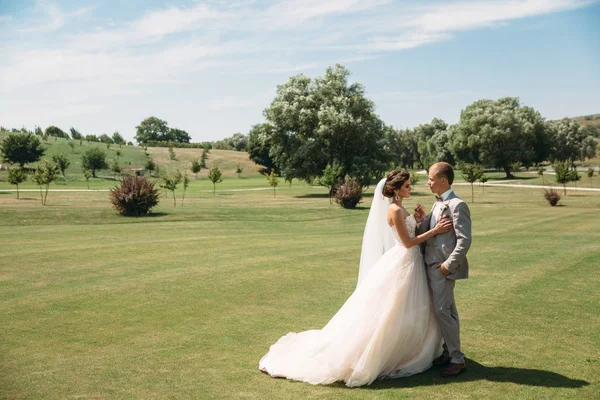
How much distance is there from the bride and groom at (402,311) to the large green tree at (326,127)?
184 ft

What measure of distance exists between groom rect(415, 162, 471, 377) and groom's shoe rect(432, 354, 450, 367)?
0.52 ft

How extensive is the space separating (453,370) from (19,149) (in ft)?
330

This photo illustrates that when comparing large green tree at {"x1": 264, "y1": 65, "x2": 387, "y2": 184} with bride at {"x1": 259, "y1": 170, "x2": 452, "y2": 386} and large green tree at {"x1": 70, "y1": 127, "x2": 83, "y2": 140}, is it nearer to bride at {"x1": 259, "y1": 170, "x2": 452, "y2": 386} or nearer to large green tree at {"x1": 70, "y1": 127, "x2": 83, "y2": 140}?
bride at {"x1": 259, "y1": 170, "x2": 452, "y2": 386}

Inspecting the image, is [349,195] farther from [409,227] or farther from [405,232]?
[405,232]

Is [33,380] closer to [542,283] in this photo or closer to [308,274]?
[308,274]

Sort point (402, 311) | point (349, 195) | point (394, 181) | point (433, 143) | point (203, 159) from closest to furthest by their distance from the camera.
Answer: point (402, 311), point (394, 181), point (349, 195), point (433, 143), point (203, 159)

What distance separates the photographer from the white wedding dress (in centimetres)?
704

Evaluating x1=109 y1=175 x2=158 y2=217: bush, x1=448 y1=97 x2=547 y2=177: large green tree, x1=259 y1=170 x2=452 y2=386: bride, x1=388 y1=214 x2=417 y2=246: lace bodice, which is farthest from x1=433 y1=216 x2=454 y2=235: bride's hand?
x1=448 y1=97 x2=547 y2=177: large green tree

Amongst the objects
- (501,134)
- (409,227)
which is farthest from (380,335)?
(501,134)

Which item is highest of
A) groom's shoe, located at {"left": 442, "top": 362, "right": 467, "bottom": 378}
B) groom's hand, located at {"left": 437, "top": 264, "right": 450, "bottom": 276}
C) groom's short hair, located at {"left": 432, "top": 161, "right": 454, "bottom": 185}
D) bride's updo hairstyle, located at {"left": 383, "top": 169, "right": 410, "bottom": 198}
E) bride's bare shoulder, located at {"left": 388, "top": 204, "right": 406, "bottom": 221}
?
groom's short hair, located at {"left": 432, "top": 161, "right": 454, "bottom": 185}

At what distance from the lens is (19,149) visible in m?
94.2

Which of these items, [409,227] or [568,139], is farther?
[568,139]

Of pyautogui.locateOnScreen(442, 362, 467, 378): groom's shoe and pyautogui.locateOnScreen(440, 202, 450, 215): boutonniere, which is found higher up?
pyautogui.locateOnScreen(440, 202, 450, 215): boutonniere

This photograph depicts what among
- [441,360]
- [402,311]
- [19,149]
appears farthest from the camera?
[19,149]
